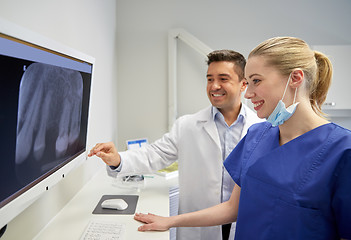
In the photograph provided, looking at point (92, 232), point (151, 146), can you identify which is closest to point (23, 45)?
point (92, 232)

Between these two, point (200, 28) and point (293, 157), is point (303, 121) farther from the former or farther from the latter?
point (200, 28)

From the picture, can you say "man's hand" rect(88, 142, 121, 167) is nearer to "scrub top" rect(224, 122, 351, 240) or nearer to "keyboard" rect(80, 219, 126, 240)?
"keyboard" rect(80, 219, 126, 240)

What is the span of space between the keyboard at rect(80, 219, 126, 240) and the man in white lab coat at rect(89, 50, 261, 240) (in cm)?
38

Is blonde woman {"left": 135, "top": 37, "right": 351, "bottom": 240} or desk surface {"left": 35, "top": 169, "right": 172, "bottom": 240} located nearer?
blonde woman {"left": 135, "top": 37, "right": 351, "bottom": 240}

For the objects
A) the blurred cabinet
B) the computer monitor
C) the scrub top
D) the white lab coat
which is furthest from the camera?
the blurred cabinet

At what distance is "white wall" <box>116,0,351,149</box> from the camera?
281 centimetres

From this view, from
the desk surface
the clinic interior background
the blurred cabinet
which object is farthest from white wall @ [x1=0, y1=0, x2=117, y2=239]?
the blurred cabinet

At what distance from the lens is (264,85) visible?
0.96 metres

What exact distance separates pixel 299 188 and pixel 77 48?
4.63ft

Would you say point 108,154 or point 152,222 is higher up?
point 108,154

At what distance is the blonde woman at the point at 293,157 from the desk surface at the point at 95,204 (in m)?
0.42

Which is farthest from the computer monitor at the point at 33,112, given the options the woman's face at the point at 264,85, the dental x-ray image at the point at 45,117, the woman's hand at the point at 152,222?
the woman's face at the point at 264,85

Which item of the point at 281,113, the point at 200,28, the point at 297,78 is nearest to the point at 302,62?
the point at 297,78

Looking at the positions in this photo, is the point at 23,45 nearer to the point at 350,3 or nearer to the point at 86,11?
the point at 86,11
